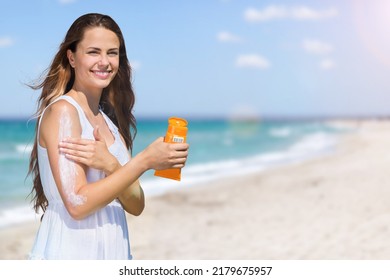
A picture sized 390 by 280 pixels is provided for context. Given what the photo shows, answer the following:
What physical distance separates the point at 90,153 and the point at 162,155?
23 cm

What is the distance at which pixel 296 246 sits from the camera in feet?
20.1

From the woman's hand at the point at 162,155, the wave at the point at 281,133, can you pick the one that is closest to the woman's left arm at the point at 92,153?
the woman's hand at the point at 162,155

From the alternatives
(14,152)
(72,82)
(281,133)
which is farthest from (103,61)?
(281,133)

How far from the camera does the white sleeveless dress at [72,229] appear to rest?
177 centimetres

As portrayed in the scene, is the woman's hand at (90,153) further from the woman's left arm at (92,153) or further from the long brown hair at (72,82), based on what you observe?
the long brown hair at (72,82)

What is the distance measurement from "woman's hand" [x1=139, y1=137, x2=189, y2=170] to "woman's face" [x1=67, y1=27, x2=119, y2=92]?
31 cm

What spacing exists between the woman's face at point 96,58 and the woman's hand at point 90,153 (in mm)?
223

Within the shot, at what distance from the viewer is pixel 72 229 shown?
1.77 metres

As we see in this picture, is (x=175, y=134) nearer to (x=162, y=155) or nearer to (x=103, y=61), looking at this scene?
(x=162, y=155)

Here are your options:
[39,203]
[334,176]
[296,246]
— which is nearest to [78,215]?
[39,203]

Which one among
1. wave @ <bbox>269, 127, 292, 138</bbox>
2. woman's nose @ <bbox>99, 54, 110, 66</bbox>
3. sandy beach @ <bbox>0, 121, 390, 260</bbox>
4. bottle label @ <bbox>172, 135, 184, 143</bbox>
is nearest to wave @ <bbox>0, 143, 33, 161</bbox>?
sandy beach @ <bbox>0, 121, 390, 260</bbox>

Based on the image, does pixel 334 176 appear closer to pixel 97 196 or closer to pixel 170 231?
pixel 170 231

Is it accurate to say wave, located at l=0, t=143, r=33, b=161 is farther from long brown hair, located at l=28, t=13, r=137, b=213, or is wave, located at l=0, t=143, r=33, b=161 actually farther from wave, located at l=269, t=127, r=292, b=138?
wave, located at l=269, t=127, r=292, b=138
